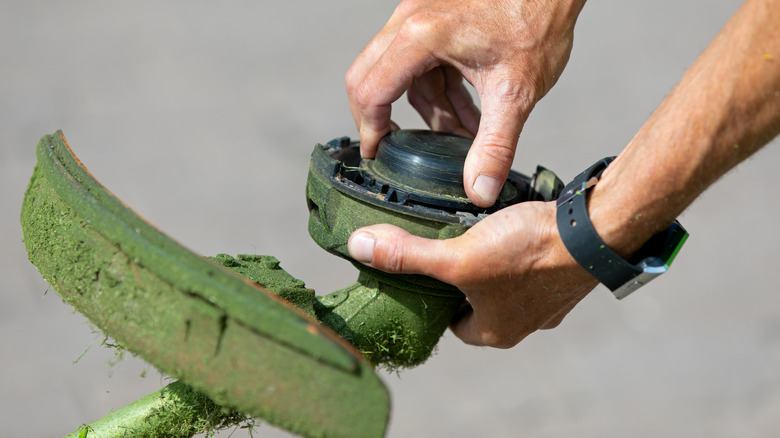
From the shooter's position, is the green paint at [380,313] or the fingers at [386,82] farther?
the fingers at [386,82]

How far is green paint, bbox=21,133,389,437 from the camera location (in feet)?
2.58

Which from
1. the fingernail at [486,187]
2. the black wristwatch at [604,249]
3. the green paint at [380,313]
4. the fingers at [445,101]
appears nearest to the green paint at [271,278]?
the green paint at [380,313]

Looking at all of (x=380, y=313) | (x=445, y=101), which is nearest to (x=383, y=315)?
(x=380, y=313)

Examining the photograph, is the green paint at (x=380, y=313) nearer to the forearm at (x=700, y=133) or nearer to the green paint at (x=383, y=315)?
the green paint at (x=383, y=315)

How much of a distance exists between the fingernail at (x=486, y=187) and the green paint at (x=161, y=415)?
68 cm

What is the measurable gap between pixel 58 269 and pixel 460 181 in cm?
80

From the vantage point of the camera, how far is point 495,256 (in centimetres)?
126

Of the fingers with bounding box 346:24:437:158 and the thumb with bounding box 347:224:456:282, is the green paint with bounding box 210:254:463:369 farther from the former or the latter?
the fingers with bounding box 346:24:437:158

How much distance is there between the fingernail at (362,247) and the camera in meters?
1.26

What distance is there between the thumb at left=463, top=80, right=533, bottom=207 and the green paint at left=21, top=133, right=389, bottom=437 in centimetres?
58

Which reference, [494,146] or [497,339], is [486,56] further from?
[497,339]

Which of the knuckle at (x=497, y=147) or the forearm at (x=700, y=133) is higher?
the forearm at (x=700, y=133)

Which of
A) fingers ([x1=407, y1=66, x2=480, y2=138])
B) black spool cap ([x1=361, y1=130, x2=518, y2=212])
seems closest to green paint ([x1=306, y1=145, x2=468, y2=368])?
black spool cap ([x1=361, y1=130, x2=518, y2=212])

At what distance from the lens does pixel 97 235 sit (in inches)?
36.3
